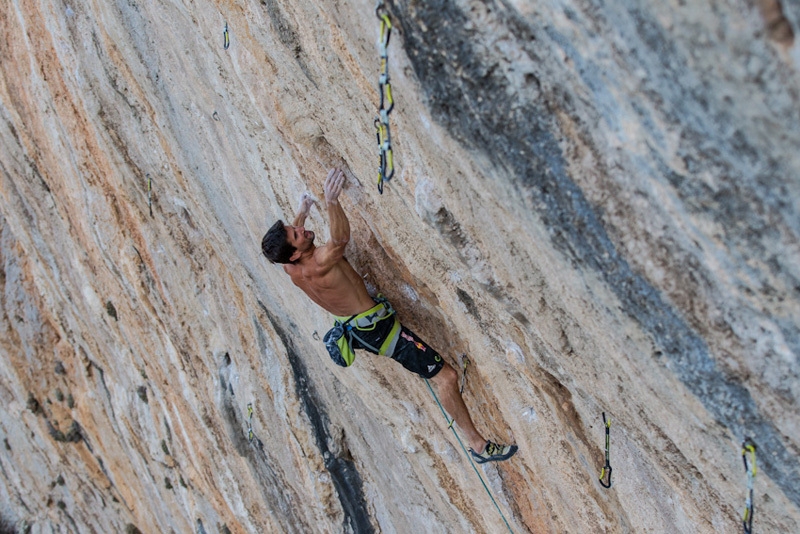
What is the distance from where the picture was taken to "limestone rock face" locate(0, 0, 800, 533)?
1.74 m

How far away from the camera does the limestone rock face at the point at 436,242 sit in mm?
1737

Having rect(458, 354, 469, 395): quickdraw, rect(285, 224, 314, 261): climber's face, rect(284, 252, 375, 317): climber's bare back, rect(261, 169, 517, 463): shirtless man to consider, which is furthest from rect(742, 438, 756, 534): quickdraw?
rect(285, 224, 314, 261): climber's face

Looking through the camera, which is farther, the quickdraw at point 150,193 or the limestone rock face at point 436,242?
the quickdraw at point 150,193

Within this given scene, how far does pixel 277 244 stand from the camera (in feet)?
11.9

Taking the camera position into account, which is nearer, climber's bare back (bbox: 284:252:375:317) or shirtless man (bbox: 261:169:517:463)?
shirtless man (bbox: 261:169:517:463)

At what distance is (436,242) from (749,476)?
5.63 ft

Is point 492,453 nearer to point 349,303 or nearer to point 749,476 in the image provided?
point 349,303

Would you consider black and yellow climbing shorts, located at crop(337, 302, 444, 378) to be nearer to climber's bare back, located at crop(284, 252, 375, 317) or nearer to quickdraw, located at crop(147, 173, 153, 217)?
climber's bare back, located at crop(284, 252, 375, 317)

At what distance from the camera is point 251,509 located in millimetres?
6645

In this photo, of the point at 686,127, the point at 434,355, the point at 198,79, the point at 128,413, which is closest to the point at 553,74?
the point at 686,127

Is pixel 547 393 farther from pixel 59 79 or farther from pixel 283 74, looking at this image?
pixel 59 79

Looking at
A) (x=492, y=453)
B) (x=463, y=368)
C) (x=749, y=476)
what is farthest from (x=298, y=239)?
(x=749, y=476)

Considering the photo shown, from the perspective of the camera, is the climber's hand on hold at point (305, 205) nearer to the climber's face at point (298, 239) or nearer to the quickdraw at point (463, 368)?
the climber's face at point (298, 239)

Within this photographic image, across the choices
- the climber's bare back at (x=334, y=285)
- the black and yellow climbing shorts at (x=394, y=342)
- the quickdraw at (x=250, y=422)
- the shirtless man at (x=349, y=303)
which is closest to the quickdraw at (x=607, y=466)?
the shirtless man at (x=349, y=303)
